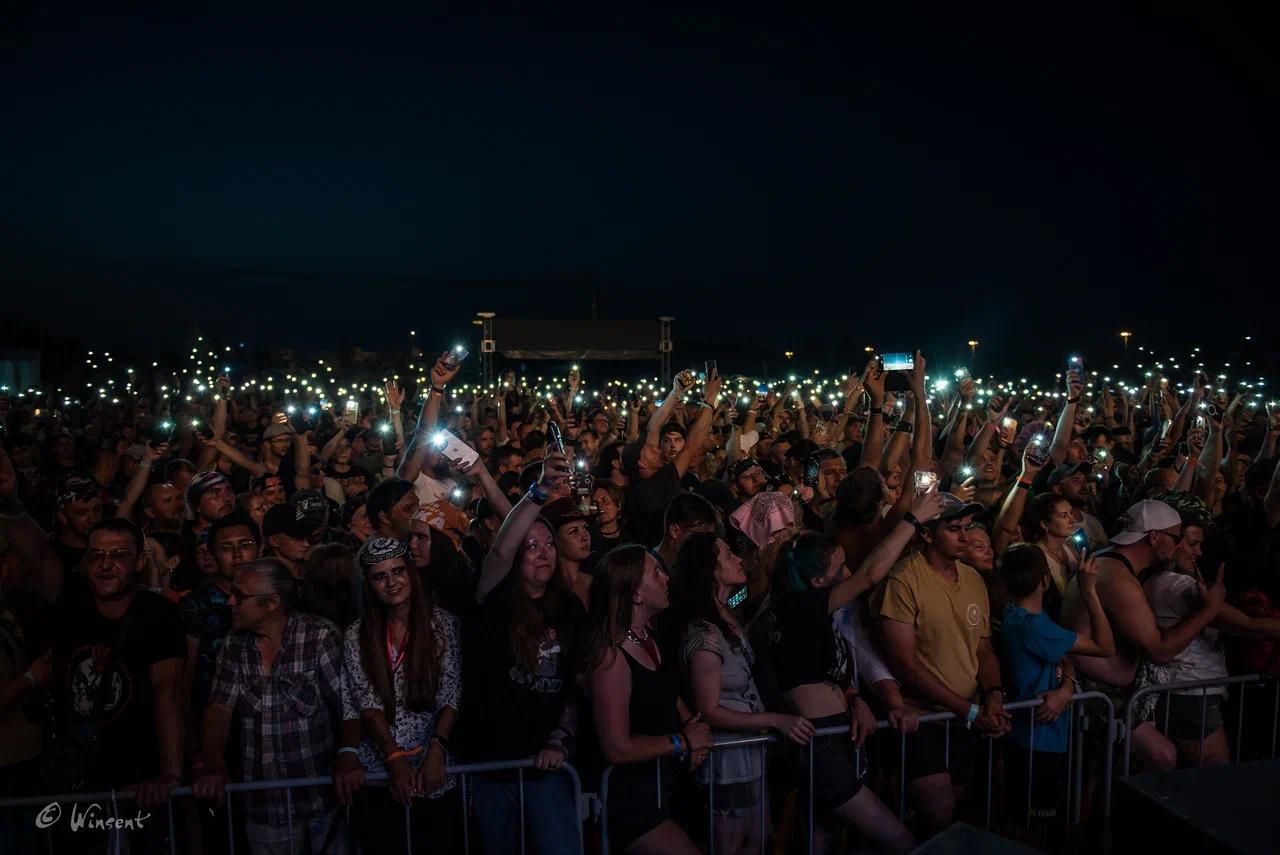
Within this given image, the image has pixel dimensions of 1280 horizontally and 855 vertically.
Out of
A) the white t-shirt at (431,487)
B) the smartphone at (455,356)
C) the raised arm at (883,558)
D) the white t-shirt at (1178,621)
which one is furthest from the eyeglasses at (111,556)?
the white t-shirt at (1178,621)

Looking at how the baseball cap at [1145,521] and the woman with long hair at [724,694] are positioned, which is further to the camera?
the baseball cap at [1145,521]

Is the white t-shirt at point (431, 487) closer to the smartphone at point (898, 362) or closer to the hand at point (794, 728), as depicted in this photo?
the smartphone at point (898, 362)

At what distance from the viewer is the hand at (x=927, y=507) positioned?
4.32 m

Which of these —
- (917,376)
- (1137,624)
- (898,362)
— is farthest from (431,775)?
(898,362)

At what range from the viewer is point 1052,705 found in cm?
419

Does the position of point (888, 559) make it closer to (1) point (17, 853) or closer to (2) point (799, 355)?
(1) point (17, 853)

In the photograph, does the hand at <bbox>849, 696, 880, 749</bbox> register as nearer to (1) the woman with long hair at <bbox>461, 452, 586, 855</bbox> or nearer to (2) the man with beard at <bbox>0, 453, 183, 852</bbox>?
(1) the woman with long hair at <bbox>461, 452, 586, 855</bbox>

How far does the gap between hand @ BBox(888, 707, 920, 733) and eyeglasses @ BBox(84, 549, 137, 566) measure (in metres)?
3.57

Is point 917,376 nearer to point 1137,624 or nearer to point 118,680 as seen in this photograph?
point 1137,624

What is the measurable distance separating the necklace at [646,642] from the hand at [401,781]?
104cm

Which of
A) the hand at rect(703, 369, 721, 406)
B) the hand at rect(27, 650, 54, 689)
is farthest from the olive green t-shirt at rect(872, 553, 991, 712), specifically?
the hand at rect(703, 369, 721, 406)

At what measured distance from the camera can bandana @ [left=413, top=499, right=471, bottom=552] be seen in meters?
5.27

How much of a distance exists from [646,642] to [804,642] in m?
0.80

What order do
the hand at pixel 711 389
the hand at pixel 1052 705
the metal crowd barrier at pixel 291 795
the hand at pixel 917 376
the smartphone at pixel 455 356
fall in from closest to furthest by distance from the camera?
the metal crowd barrier at pixel 291 795, the hand at pixel 1052 705, the smartphone at pixel 455 356, the hand at pixel 917 376, the hand at pixel 711 389
